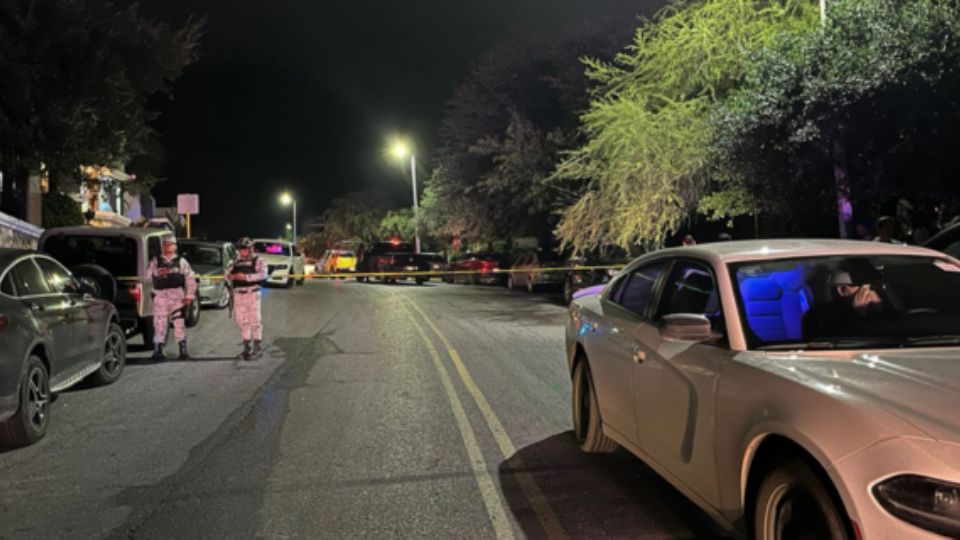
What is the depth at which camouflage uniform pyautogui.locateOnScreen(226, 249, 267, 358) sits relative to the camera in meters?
10.4

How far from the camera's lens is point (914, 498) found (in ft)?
7.79

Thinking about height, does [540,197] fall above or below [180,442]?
above

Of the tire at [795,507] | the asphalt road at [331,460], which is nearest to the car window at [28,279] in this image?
the asphalt road at [331,460]

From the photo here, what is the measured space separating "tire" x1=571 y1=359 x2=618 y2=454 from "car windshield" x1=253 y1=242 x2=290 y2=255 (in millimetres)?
21619

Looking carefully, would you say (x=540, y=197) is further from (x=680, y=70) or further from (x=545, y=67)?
(x=680, y=70)

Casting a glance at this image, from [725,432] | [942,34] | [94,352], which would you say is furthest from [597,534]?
[942,34]

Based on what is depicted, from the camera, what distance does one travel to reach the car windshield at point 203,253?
17.7 m

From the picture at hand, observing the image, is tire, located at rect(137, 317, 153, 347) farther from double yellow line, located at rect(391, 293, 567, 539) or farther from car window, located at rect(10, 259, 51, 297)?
double yellow line, located at rect(391, 293, 567, 539)

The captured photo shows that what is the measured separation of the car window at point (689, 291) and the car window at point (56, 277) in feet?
19.4

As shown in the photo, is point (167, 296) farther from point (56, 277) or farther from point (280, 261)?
point (280, 261)

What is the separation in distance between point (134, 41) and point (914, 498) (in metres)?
19.4

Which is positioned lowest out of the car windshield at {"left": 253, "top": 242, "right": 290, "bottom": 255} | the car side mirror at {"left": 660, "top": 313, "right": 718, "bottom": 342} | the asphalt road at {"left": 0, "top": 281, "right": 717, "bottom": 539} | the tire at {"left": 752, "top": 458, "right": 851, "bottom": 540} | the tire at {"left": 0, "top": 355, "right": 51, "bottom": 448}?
the asphalt road at {"left": 0, "top": 281, "right": 717, "bottom": 539}

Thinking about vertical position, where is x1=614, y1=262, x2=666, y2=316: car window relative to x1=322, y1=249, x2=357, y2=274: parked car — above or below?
above

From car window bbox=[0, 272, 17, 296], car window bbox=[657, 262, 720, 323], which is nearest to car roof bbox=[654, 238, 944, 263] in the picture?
car window bbox=[657, 262, 720, 323]
